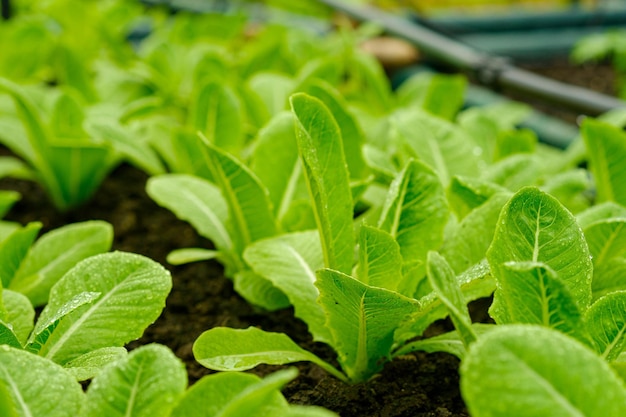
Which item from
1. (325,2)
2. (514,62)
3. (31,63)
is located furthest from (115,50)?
(514,62)

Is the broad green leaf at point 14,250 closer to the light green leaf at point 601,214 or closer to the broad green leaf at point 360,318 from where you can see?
the broad green leaf at point 360,318

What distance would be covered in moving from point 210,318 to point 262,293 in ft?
0.30

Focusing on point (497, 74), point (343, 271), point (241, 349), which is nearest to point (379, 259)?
point (343, 271)

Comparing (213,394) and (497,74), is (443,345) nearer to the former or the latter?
(213,394)

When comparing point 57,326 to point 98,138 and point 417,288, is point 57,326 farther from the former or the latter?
point 98,138

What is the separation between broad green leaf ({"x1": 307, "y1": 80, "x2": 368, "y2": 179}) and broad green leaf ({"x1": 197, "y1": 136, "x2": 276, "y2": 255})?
125mm

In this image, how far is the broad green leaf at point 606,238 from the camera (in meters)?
0.68

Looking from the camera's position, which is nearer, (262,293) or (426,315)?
(426,315)

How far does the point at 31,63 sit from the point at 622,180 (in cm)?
121

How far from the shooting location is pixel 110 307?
Result: 2.03 ft

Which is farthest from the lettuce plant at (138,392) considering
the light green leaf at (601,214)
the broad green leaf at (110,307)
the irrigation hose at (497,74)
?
the irrigation hose at (497,74)

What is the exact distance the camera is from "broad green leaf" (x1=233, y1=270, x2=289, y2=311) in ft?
2.65

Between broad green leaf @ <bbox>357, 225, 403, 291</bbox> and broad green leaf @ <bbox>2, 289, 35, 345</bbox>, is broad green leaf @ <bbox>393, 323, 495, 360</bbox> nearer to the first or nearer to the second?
broad green leaf @ <bbox>357, 225, 403, 291</bbox>

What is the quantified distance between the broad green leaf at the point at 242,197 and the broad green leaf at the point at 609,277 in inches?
14.1
